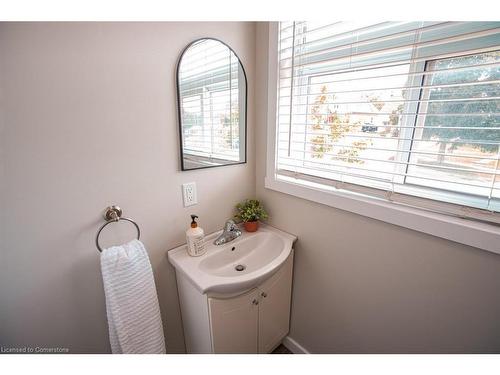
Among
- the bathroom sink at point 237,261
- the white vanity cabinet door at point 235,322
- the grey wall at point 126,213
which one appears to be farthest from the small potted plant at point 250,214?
the white vanity cabinet door at point 235,322

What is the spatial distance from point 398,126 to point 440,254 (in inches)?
19.1

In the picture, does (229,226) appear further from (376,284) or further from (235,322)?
(376,284)

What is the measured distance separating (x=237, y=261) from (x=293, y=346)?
0.73 m

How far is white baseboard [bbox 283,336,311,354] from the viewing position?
1.37m

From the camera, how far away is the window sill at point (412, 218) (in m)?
0.68

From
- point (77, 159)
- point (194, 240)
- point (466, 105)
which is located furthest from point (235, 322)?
point (466, 105)

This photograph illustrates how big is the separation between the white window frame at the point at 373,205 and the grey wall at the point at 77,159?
388 mm

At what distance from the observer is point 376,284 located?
0.97 meters

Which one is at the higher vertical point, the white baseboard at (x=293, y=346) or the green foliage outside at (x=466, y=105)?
the green foliage outside at (x=466, y=105)

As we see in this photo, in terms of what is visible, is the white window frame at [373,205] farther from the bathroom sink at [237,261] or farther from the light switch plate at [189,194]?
the light switch plate at [189,194]

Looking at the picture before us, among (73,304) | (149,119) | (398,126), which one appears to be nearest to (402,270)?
(398,126)

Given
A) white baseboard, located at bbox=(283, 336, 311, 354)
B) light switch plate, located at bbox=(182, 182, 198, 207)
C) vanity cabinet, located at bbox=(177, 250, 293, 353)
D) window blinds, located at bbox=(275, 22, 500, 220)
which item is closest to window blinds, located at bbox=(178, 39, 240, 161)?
light switch plate, located at bbox=(182, 182, 198, 207)

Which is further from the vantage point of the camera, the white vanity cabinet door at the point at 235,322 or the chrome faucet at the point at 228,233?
the chrome faucet at the point at 228,233

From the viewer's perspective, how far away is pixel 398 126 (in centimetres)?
81
